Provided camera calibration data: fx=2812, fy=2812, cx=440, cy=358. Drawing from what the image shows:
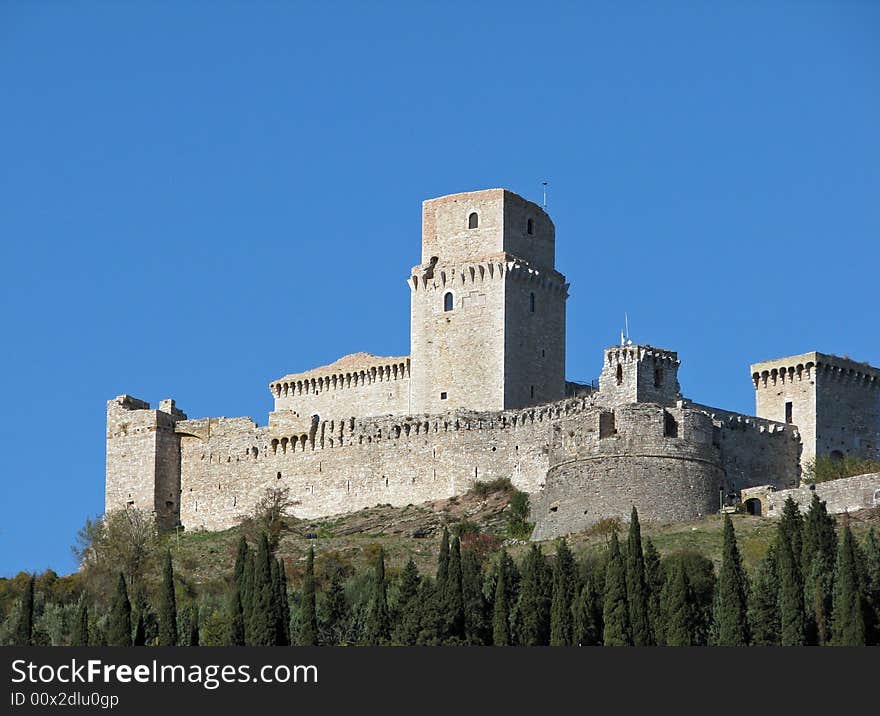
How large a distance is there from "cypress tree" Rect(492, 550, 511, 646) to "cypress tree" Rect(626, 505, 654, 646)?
358 cm

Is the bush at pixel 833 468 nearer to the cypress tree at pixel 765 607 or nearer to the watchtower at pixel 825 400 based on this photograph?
the watchtower at pixel 825 400

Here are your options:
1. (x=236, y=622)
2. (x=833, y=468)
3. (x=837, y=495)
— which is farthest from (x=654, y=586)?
(x=833, y=468)

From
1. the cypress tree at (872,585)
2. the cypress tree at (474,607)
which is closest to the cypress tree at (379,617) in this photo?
the cypress tree at (474,607)

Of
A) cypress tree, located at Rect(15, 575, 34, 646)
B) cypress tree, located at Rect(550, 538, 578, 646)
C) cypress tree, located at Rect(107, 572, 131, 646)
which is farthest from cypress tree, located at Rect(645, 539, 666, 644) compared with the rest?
cypress tree, located at Rect(15, 575, 34, 646)

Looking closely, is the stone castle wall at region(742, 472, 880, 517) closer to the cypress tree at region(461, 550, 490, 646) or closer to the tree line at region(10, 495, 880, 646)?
the tree line at region(10, 495, 880, 646)

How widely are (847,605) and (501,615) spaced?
32.9 feet

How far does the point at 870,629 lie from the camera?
78.1 meters

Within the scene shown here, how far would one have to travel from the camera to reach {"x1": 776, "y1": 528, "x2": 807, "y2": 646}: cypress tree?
7738 cm

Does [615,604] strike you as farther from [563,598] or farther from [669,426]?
[669,426]

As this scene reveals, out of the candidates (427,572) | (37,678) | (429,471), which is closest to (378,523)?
(429,471)

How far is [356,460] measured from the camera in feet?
346

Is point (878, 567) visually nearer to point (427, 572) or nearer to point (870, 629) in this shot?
point (870, 629)

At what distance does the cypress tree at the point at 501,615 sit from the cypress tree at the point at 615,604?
279 cm

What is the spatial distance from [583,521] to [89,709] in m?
32.8
